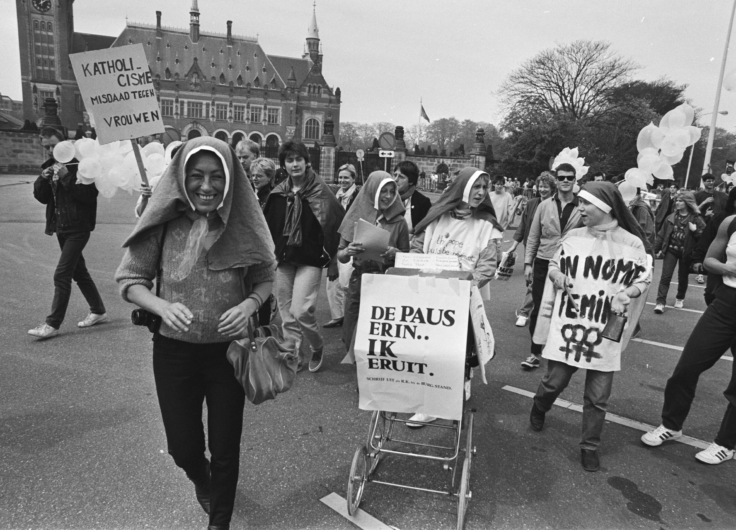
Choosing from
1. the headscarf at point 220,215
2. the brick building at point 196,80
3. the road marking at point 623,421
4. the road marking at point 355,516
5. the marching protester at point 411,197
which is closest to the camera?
the headscarf at point 220,215

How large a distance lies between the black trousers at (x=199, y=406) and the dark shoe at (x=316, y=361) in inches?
95.7

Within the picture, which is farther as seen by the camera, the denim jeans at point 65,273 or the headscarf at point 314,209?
the denim jeans at point 65,273

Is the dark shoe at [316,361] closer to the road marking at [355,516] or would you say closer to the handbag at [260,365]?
the road marking at [355,516]

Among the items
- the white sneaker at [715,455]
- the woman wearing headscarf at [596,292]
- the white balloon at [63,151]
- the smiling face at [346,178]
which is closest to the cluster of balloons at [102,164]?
the white balloon at [63,151]

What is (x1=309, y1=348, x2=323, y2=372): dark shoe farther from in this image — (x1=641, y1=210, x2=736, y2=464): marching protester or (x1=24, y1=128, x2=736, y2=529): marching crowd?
(x1=641, y1=210, x2=736, y2=464): marching protester

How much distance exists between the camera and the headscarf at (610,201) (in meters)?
3.22

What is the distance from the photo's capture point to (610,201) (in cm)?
324

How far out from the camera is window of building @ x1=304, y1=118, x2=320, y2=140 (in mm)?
74375

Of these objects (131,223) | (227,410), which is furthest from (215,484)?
(131,223)

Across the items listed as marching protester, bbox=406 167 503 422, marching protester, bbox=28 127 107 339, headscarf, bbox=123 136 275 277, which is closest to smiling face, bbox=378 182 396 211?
marching protester, bbox=406 167 503 422

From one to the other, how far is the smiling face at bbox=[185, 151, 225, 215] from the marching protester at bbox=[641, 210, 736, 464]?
10.9 ft

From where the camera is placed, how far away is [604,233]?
3.31 m

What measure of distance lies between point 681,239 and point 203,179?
7.87 meters

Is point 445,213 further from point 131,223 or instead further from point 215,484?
point 131,223
